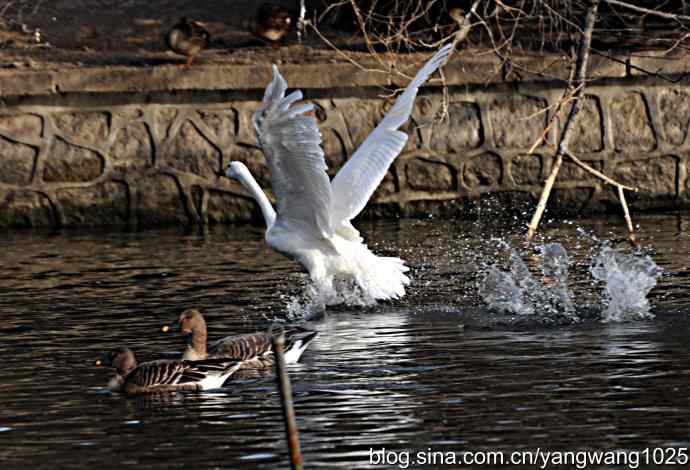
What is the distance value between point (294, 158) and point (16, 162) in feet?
23.2

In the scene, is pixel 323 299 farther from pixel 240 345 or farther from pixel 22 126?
pixel 22 126

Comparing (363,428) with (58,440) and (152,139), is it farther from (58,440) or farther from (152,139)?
(152,139)

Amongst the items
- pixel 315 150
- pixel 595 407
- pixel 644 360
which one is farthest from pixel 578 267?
pixel 595 407

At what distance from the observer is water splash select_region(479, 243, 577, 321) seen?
10.0 m

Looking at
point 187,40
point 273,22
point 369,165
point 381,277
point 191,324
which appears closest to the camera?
point 191,324

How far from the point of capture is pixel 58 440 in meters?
6.82

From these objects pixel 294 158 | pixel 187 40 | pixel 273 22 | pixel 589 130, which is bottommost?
pixel 589 130

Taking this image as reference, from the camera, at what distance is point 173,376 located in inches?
311

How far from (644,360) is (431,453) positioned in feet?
7.16

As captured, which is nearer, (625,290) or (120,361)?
(120,361)

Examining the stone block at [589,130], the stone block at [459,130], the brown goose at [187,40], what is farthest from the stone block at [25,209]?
the stone block at [589,130]

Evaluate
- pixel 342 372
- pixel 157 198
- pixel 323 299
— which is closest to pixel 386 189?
pixel 157 198

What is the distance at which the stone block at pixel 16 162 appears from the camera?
16172 millimetres

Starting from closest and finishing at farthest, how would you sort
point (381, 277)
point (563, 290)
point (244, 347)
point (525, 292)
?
1. point (244, 347)
2. point (563, 290)
3. point (525, 292)
4. point (381, 277)
